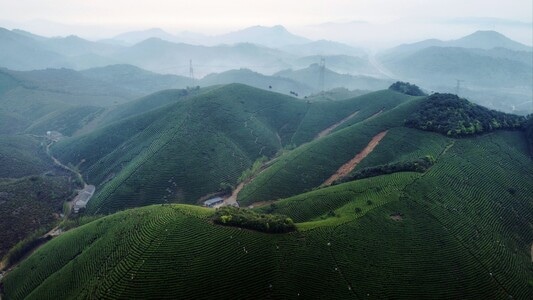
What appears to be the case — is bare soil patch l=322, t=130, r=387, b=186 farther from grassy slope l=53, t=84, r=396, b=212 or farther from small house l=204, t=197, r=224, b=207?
grassy slope l=53, t=84, r=396, b=212

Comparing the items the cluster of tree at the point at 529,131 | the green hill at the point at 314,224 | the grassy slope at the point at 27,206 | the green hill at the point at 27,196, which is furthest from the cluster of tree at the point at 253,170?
the cluster of tree at the point at 529,131

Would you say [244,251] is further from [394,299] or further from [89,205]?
[89,205]

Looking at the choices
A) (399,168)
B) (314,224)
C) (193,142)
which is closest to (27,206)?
(193,142)

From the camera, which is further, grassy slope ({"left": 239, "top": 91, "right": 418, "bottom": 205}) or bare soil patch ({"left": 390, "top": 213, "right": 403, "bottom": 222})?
grassy slope ({"left": 239, "top": 91, "right": 418, "bottom": 205})

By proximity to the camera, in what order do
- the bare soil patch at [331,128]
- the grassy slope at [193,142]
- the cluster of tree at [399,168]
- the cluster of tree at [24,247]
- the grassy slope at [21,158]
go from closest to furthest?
1. the cluster of tree at [24,247]
2. the cluster of tree at [399,168]
3. the grassy slope at [193,142]
4. the grassy slope at [21,158]
5. the bare soil patch at [331,128]

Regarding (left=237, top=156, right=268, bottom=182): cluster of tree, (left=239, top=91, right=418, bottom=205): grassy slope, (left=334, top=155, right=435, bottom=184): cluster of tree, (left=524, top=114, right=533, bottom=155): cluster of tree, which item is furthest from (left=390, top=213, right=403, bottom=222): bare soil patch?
(left=524, top=114, right=533, bottom=155): cluster of tree

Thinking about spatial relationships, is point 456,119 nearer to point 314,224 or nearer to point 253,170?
point 253,170

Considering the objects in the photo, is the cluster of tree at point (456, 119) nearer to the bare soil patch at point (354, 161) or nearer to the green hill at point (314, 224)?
the green hill at point (314, 224)

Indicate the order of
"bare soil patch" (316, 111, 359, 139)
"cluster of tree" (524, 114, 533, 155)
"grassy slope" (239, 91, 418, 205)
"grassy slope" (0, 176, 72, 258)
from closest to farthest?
"grassy slope" (0, 176, 72, 258) → "grassy slope" (239, 91, 418, 205) → "cluster of tree" (524, 114, 533, 155) → "bare soil patch" (316, 111, 359, 139)
